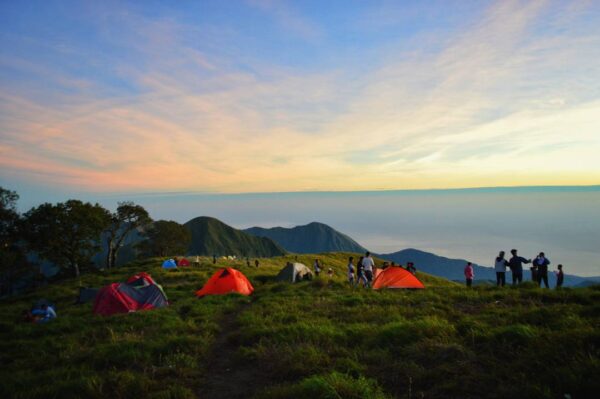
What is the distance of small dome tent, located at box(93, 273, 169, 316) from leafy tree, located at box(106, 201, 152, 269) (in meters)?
39.0

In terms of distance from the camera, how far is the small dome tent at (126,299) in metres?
15.2

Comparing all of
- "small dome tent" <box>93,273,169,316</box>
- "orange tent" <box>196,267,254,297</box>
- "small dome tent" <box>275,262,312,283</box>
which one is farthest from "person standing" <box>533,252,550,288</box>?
"small dome tent" <box>93,273,169,316</box>

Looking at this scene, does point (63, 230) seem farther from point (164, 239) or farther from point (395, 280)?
point (395, 280)

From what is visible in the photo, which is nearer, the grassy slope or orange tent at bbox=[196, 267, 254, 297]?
the grassy slope

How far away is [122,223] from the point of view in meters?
55.0

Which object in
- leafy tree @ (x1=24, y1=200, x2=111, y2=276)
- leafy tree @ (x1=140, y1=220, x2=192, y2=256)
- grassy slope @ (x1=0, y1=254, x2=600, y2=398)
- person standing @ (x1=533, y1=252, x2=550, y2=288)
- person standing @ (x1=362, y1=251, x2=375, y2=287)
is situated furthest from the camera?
leafy tree @ (x1=140, y1=220, x2=192, y2=256)

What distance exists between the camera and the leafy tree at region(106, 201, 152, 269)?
167 feet

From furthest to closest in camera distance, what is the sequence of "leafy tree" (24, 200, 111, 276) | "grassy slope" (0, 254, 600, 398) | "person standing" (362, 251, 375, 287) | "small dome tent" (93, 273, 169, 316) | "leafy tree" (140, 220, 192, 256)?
"leafy tree" (140, 220, 192, 256) < "leafy tree" (24, 200, 111, 276) < "person standing" (362, 251, 375, 287) < "small dome tent" (93, 273, 169, 316) < "grassy slope" (0, 254, 600, 398)

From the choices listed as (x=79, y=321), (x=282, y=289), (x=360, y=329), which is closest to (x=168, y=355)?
(x=360, y=329)

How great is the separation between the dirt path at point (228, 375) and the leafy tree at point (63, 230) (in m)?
43.3

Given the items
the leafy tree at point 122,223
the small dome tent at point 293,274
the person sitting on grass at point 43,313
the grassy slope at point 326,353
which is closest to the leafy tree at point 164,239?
the leafy tree at point 122,223

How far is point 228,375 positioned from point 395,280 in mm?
13704

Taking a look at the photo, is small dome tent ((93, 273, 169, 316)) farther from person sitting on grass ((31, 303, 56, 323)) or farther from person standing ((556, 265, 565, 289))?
person standing ((556, 265, 565, 289))

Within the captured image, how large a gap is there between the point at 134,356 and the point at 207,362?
1.79 m
